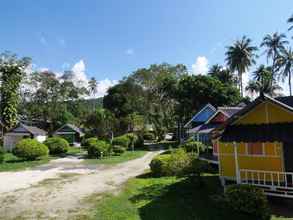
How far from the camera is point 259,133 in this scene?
12.9 m

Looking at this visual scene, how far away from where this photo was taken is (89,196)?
15031 millimetres

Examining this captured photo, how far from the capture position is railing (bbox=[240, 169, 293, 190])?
12906 mm

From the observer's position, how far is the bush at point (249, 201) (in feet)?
36.4

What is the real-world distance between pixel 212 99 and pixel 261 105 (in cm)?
3382

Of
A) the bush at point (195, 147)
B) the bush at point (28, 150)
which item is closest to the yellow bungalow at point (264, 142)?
the bush at point (195, 147)

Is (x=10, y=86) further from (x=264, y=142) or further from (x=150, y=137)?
(x=264, y=142)

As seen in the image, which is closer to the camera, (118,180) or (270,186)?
(270,186)

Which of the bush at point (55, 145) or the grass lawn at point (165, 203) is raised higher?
the bush at point (55, 145)

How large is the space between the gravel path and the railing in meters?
6.91

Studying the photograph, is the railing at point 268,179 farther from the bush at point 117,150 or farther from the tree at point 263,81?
the tree at point 263,81

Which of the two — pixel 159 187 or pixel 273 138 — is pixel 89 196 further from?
pixel 273 138

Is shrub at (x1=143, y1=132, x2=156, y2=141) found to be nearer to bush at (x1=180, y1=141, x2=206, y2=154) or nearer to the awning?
bush at (x1=180, y1=141, x2=206, y2=154)

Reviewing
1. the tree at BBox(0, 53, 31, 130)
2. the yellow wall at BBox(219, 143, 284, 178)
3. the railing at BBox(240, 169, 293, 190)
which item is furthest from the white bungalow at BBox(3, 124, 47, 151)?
the railing at BBox(240, 169, 293, 190)

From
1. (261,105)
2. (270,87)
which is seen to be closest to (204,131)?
(261,105)
